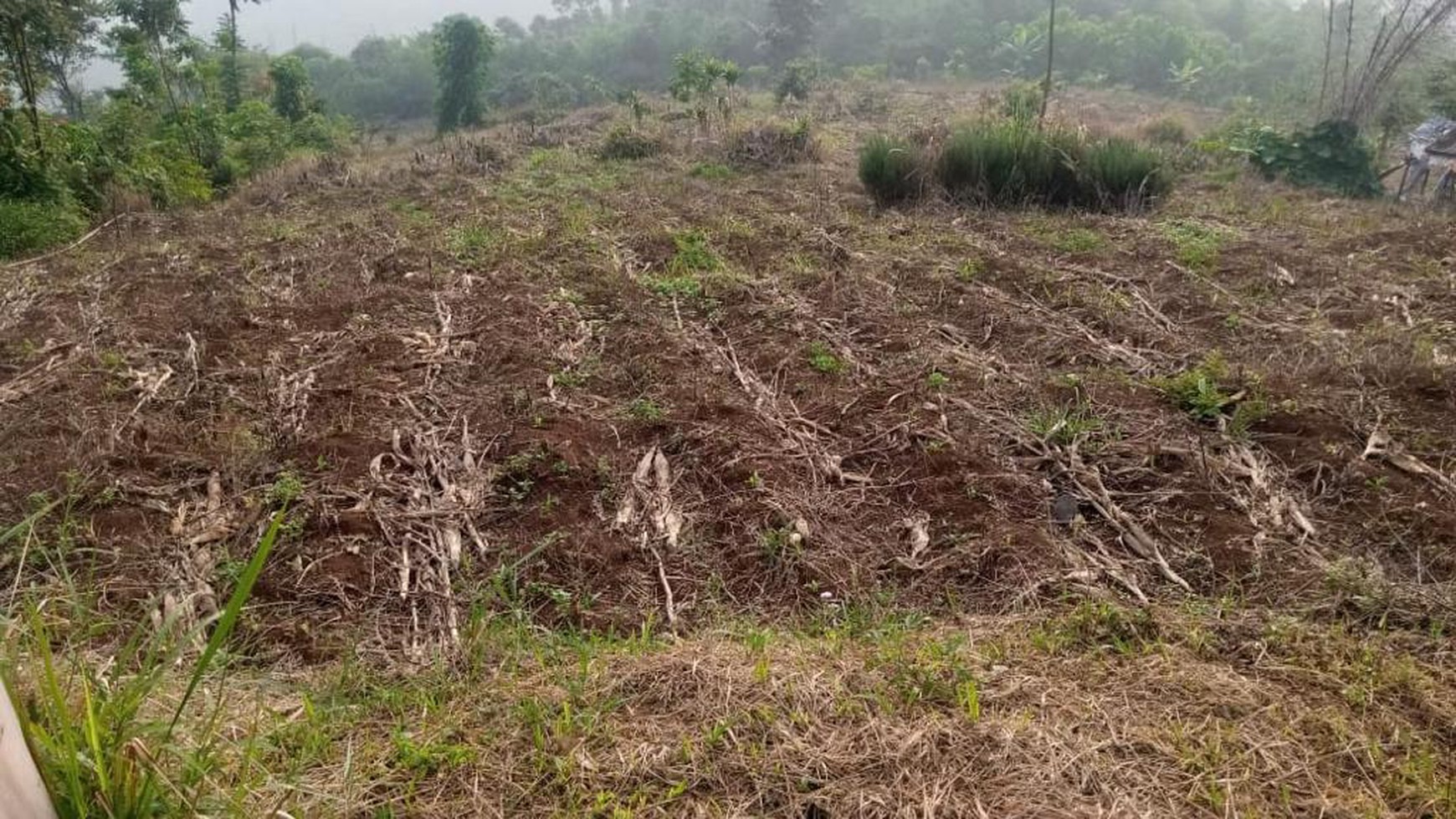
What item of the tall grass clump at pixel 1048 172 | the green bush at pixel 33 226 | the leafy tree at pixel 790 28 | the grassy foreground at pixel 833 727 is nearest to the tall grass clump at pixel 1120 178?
the tall grass clump at pixel 1048 172

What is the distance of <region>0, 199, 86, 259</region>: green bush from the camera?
269 inches

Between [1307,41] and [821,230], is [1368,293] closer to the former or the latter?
[821,230]

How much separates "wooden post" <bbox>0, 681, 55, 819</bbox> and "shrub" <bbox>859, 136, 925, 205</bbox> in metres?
A: 7.93

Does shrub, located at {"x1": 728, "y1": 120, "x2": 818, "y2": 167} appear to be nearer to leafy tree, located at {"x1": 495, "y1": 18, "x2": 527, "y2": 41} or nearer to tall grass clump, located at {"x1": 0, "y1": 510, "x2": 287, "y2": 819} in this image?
tall grass clump, located at {"x1": 0, "y1": 510, "x2": 287, "y2": 819}

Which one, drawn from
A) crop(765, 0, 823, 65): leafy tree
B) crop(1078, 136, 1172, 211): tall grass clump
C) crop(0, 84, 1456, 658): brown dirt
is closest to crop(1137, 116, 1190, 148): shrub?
crop(1078, 136, 1172, 211): tall grass clump

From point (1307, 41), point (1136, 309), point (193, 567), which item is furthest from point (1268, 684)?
point (1307, 41)

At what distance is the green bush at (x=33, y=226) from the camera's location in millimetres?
6824

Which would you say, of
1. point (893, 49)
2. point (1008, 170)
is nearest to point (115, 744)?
point (1008, 170)

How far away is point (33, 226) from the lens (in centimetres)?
702

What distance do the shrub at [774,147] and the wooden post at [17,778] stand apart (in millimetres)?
9886

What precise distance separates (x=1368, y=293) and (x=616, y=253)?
531 centimetres

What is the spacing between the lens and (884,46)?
29859 millimetres

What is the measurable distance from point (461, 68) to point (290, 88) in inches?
154

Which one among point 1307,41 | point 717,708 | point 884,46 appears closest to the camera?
point 717,708
